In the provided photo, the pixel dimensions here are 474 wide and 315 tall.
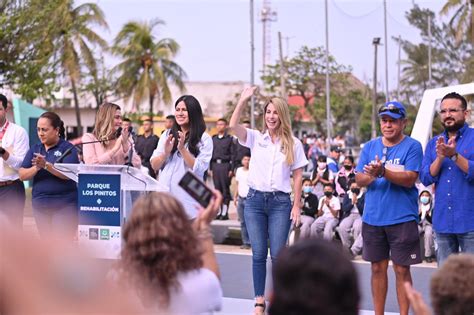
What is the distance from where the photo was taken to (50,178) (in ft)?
23.5

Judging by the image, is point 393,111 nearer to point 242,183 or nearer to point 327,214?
point 327,214

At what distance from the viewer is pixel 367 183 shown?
616cm

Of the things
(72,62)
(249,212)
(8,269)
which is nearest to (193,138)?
(249,212)

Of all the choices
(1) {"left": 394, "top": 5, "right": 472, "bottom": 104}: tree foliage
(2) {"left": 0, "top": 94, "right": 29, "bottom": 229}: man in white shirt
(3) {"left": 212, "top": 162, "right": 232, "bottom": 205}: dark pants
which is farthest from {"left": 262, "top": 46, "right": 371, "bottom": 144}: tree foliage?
(2) {"left": 0, "top": 94, "right": 29, "bottom": 229}: man in white shirt

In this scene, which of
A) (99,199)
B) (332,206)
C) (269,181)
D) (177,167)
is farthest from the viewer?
(332,206)

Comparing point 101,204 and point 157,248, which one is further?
point 101,204

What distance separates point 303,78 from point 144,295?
53377 millimetres

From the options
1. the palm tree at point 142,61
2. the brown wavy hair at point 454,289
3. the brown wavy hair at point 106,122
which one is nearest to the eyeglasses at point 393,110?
the brown wavy hair at point 106,122

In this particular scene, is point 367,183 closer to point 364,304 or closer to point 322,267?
point 364,304

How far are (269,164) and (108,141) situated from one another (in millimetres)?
1547

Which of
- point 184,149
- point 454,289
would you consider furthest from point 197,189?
point 184,149

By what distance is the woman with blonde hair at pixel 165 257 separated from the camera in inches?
122

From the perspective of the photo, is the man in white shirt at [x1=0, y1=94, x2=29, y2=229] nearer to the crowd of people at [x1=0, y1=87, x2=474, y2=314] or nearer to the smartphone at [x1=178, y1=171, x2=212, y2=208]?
the crowd of people at [x1=0, y1=87, x2=474, y2=314]

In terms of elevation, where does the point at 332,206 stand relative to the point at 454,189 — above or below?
below
